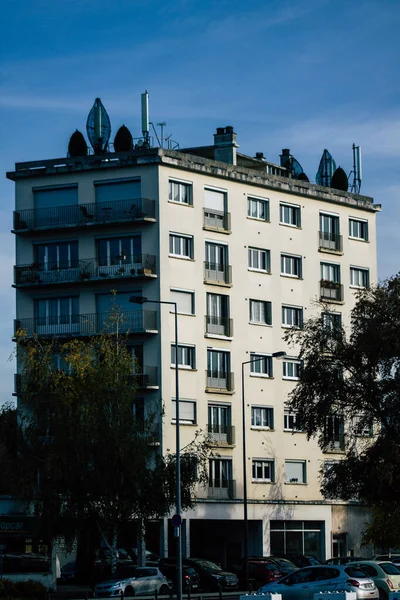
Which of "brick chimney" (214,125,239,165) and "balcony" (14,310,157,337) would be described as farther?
"brick chimney" (214,125,239,165)

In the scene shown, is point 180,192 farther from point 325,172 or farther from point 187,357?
point 325,172

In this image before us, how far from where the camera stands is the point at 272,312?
8331 centimetres

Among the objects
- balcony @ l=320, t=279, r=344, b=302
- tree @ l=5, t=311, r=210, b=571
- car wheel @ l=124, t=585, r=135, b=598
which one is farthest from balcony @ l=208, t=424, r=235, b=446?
car wheel @ l=124, t=585, r=135, b=598

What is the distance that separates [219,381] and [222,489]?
646 cm

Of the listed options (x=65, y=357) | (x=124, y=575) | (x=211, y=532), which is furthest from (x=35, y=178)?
(x=124, y=575)

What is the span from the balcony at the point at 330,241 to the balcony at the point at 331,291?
2.22 metres

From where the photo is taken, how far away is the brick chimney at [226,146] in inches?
3364

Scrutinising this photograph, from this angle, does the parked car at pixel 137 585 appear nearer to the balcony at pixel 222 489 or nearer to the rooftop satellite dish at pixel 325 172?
the balcony at pixel 222 489

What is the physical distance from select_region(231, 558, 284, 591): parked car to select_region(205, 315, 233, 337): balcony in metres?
17.2

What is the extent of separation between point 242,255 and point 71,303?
11.2 metres

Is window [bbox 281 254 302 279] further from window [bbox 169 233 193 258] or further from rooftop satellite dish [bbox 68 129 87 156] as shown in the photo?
rooftop satellite dish [bbox 68 129 87 156]

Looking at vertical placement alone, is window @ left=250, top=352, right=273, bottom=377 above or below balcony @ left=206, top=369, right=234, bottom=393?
above

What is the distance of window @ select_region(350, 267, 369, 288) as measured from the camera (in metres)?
89.1

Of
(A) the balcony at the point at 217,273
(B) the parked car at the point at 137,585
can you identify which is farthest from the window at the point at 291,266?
(B) the parked car at the point at 137,585
